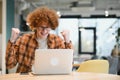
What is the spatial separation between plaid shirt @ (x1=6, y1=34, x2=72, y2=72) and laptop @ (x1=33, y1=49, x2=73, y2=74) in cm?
45

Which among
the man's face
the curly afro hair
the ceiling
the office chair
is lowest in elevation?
the office chair

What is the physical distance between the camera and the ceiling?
9393 mm

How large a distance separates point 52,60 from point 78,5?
768 cm

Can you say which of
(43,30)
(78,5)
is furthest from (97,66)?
(78,5)

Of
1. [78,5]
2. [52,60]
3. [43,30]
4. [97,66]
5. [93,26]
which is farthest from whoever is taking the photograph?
[93,26]

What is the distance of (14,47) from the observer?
2855mm

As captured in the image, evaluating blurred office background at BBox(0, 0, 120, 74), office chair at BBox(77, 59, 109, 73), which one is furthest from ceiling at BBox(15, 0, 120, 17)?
office chair at BBox(77, 59, 109, 73)

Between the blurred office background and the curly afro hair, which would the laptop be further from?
the blurred office background

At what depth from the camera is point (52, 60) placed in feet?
7.62

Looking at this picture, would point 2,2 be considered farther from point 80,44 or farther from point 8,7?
point 80,44

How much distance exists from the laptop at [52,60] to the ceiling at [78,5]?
631 cm

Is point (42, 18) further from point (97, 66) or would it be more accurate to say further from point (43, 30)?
point (97, 66)

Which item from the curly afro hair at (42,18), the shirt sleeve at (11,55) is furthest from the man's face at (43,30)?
the shirt sleeve at (11,55)

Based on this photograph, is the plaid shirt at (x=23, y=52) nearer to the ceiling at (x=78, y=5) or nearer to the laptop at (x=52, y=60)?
the laptop at (x=52, y=60)
